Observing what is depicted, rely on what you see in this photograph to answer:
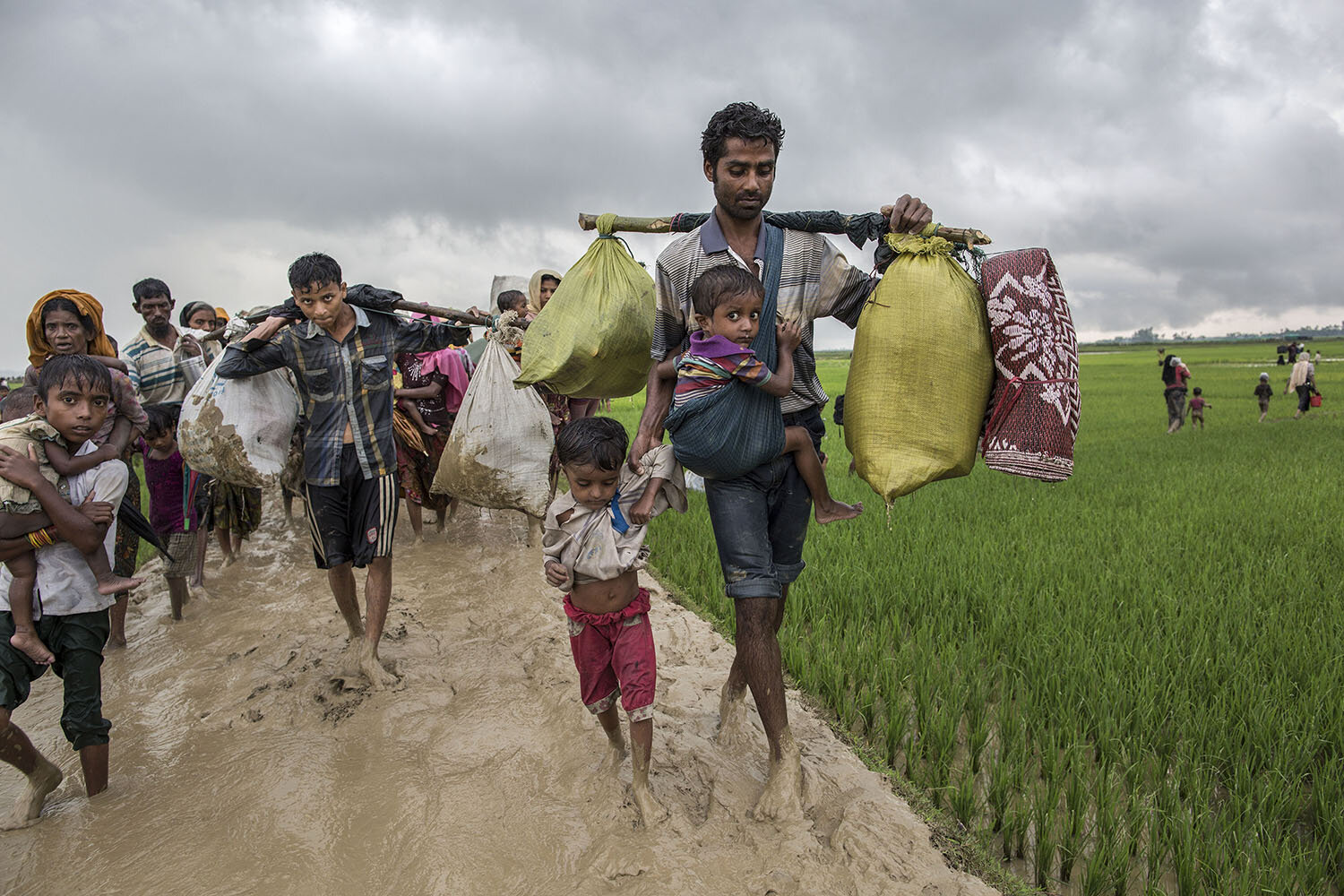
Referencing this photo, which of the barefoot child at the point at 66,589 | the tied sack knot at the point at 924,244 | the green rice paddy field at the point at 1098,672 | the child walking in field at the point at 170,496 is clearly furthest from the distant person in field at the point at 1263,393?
the barefoot child at the point at 66,589

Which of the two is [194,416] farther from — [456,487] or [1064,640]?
[1064,640]

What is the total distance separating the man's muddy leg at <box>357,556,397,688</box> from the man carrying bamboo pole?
1575 millimetres

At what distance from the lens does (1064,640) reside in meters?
2.96

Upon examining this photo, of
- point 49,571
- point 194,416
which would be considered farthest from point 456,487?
point 49,571

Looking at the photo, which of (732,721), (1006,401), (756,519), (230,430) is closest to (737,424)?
(756,519)

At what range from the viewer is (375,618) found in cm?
304

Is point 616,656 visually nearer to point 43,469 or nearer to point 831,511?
point 831,511

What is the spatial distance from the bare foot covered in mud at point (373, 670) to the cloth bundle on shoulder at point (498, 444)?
0.88 meters

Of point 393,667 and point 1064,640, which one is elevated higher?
point 1064,640

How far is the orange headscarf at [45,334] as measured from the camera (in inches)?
113

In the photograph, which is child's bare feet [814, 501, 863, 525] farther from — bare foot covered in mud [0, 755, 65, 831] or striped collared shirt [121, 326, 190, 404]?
striped collared shirt [121, 326, 190, 404]

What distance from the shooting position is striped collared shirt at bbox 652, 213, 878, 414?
6.89ft

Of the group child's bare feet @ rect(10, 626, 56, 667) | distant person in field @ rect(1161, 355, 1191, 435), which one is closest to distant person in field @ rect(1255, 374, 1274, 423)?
distant person in field @ rect(1161, 355, 1191, 435)

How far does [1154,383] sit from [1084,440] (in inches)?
691
